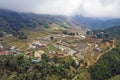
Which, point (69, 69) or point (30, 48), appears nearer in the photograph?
point (69, 69)

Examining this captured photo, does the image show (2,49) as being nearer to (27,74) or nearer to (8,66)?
(8,66)

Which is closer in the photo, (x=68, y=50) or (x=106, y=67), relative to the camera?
(x=106, y=67)

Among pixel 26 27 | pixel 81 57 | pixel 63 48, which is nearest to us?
pixel 81 57

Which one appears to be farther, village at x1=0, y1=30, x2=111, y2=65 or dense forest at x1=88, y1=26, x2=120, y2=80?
village at x1=0, y1=30, x2=111, y2=65

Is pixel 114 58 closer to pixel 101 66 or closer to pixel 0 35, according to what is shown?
pixel 101 66

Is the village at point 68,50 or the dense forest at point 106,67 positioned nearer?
the dense forest at point 106,67

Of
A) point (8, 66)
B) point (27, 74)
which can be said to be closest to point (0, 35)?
point (8, 66)

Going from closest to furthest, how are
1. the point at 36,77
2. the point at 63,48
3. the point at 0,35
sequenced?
the point at 36,77 < the point at 63,48 < the point at 0,35

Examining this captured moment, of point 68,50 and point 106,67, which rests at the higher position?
point 106,67

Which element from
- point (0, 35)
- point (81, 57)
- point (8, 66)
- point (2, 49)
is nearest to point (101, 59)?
point (81, 57)
